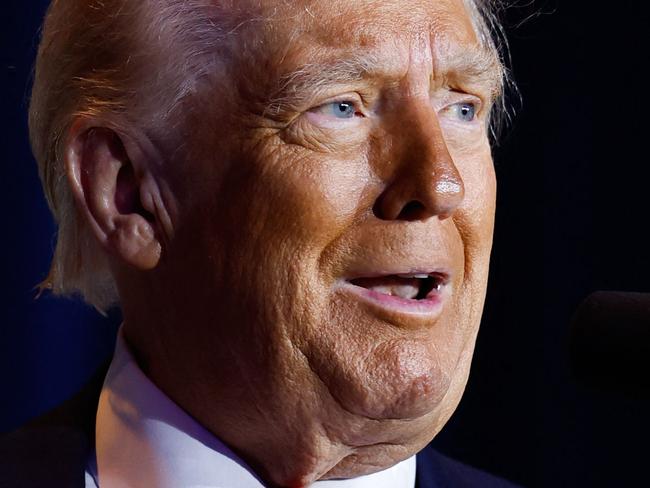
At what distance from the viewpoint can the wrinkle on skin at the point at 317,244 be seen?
59.4 inches

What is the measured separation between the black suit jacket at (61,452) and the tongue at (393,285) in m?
0.41

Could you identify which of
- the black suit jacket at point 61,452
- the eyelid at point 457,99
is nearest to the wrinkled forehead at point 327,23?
the eyelid at point 457,99

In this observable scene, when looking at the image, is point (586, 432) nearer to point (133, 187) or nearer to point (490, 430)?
point (490, 430)

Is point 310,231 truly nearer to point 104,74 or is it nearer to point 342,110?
point 342,110

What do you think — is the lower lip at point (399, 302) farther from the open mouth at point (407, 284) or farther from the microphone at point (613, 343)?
the microphone at point (613, 343)

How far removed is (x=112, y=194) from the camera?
167 cm

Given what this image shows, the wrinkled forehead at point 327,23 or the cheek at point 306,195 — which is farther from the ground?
the wrinkled forehead at point 327,23

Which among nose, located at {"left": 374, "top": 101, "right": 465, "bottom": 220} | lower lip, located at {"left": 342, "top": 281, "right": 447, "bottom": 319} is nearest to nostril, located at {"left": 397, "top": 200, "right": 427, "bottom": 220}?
nose, located at {"left": 374, "top": 101, "right": 465, "bottom": 220}

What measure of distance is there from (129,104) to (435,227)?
50cm

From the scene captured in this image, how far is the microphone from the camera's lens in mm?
1024

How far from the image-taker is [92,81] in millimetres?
1708

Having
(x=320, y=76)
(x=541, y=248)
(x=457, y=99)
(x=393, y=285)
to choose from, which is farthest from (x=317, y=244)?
(x=541, y=248)

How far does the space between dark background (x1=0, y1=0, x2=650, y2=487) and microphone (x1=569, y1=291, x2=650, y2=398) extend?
1.53 m

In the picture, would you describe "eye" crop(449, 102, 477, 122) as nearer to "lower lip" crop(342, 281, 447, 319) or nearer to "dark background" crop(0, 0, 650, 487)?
"lower lip" crop(342, 281, 447, 319)
